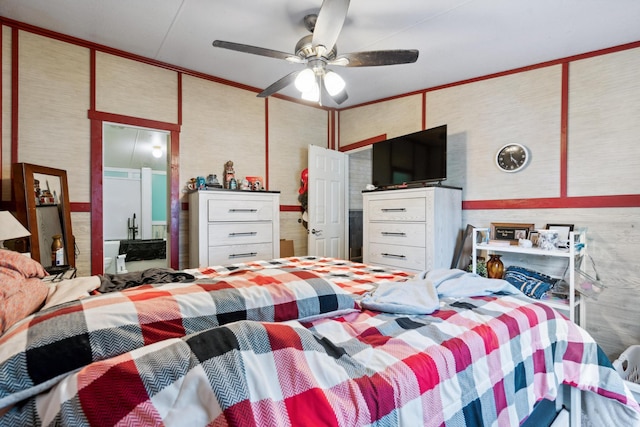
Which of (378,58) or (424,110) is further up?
(424,110)

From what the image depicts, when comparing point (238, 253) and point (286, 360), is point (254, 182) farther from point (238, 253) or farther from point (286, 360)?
point (286, 360)

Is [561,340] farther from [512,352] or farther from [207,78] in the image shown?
[207,78]

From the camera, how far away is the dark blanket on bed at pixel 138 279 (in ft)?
4.44

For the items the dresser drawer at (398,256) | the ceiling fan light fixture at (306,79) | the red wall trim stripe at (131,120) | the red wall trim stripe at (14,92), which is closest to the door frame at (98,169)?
the red wall trim stripe at (131,120)

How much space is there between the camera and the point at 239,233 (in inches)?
119

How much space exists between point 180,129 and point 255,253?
1.47m

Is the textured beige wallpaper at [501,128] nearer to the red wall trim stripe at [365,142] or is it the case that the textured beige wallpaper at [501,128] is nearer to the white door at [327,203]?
the red wall trim stripe at [365,142]

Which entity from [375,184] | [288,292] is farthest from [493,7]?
[288,292]

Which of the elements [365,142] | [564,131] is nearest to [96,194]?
[365,142]

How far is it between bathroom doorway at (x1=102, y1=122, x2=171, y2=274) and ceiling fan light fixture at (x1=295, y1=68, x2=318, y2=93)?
361cm

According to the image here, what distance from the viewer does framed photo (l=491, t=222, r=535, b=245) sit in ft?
8.92

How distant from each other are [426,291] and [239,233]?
2.19 metres

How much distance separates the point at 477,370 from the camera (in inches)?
35.0

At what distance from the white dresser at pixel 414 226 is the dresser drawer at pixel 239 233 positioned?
3.68ft
